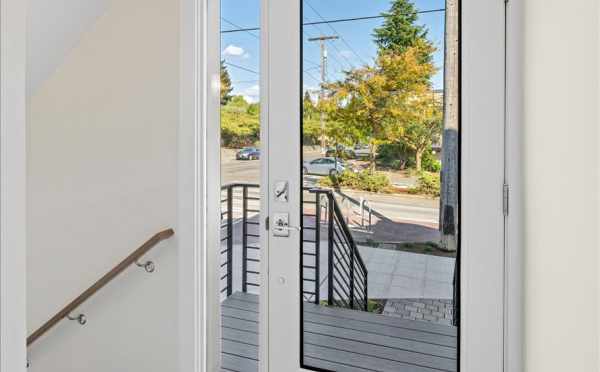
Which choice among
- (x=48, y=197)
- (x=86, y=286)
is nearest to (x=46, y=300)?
(x=86, y=286)

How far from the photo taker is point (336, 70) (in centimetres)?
174

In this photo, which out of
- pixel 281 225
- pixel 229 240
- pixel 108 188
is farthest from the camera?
pixel 229 240

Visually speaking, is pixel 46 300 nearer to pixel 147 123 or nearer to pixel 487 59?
pixel 147 123

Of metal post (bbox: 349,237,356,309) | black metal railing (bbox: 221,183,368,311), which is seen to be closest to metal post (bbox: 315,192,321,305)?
black metal railing (bbox: 221,183,368,311)

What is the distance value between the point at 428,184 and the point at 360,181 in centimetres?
26

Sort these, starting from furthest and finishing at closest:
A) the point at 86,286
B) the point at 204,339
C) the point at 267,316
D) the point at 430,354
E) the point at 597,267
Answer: the point at 86,286, the point at 204,339, the point at 267,316, the point at 430,354, the point at 597,267

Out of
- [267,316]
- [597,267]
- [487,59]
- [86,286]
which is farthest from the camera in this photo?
[86,286]

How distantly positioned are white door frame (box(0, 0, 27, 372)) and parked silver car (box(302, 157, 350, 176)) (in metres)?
1.45

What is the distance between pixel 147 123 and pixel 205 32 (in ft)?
1.66

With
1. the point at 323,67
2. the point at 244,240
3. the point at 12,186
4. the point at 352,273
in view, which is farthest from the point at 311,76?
the point at 12,186

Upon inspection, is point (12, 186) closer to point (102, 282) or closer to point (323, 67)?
point (323, 67)

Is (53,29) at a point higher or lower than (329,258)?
higher

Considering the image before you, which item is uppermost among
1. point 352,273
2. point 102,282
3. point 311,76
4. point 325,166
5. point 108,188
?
point 311,76

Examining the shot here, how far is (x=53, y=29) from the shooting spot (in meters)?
2.05
